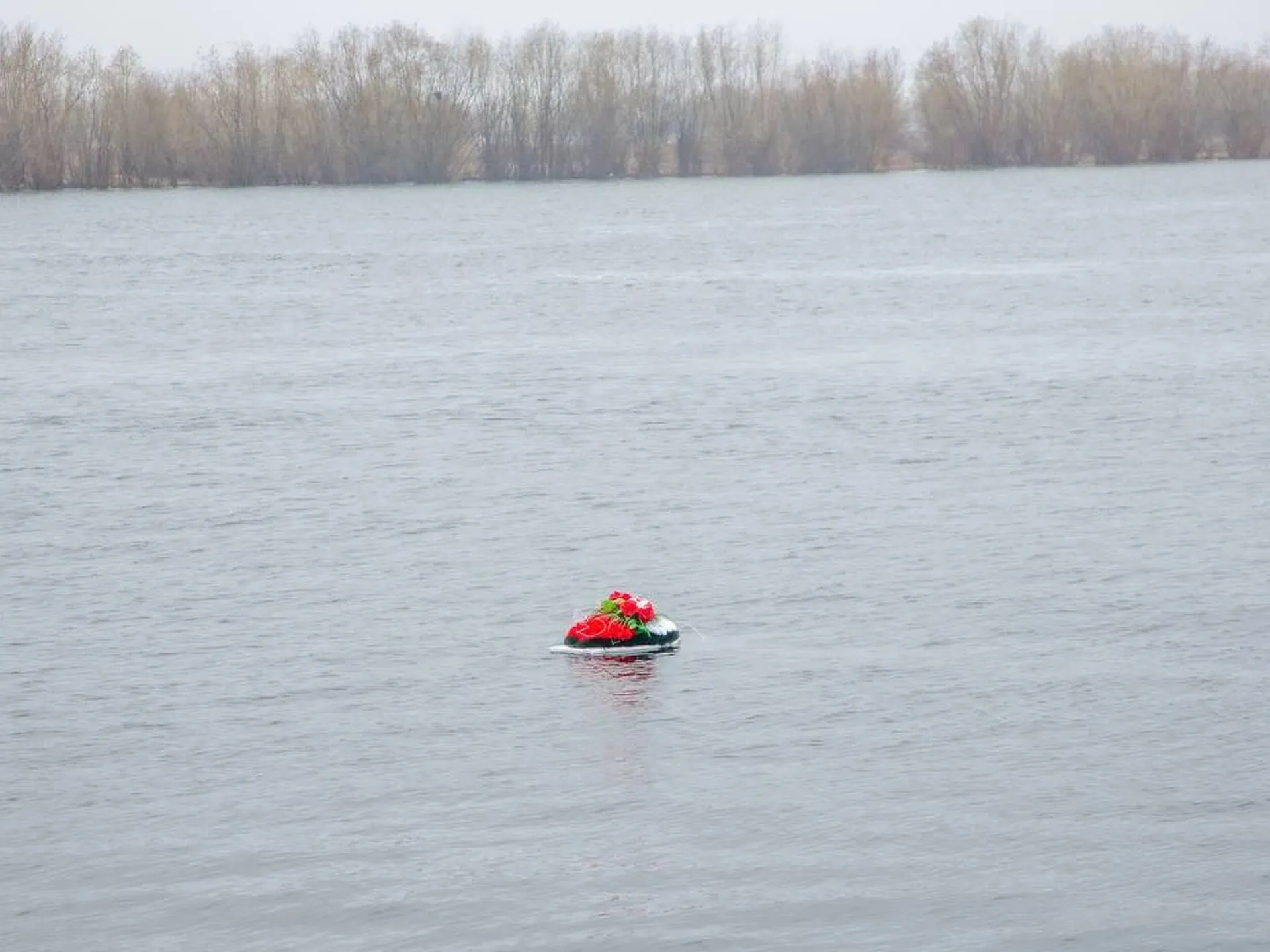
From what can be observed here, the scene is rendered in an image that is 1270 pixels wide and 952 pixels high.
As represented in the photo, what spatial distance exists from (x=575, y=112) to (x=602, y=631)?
5030 inches

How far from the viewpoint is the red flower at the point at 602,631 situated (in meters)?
27.2

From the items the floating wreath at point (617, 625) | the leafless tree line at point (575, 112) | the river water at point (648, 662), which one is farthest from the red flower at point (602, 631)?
the leafless tree line at point (575, 112)

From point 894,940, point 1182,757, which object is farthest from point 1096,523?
point 894,940

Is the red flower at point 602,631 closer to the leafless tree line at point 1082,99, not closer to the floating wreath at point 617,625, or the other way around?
the floating wreath at point 617,625

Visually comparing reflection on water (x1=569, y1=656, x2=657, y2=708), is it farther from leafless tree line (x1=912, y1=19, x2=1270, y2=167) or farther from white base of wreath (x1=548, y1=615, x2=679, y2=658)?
leafless tree line (x1=912, y1=19, x2=1270, y2=167)

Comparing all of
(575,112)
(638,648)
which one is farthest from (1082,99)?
(638,648)

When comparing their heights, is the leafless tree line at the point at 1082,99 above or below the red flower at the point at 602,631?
above

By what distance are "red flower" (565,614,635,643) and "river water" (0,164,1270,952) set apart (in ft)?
1.54

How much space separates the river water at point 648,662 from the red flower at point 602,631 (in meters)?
0.47

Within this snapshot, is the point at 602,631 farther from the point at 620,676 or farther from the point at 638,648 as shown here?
the point at 620,676

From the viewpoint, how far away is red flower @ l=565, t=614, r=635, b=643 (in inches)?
1072

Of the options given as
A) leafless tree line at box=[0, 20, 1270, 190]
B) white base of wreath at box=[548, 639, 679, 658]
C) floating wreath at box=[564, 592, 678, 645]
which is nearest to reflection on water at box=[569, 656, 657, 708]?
white base of wreath at box=[548, 639, 679, 658]

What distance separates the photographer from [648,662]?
89.1ft

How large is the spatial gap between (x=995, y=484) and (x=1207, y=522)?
4.81 metres
